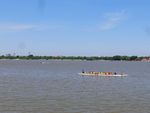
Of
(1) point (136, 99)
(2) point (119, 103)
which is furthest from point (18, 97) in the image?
(1) point (136, 99)

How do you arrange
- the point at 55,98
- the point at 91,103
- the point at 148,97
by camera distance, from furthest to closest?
the point at 148,97, the point at 55,98, the point at 91,103

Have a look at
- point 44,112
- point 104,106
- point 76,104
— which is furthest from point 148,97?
point 44,112

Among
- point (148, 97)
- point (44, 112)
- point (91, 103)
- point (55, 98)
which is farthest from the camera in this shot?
point (148, 97)

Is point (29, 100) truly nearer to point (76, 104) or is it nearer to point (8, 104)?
point (8, 104)

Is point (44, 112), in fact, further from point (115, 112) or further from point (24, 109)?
point (115, 112)

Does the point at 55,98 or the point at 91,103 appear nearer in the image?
the point at 91,103

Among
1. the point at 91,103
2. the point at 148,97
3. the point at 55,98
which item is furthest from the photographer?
the point at 148,97

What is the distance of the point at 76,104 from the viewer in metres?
28.9

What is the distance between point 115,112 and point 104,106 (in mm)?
2701

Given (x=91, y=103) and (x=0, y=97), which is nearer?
(x=91, y=103)

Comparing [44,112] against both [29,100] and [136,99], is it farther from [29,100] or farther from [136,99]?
[136,99]

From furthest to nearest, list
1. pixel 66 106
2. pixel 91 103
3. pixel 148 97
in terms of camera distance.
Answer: pixel 148 97
pixel 91 103
pixel 66 106

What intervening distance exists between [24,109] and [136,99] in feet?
51.3

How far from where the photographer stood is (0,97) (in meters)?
32.3
